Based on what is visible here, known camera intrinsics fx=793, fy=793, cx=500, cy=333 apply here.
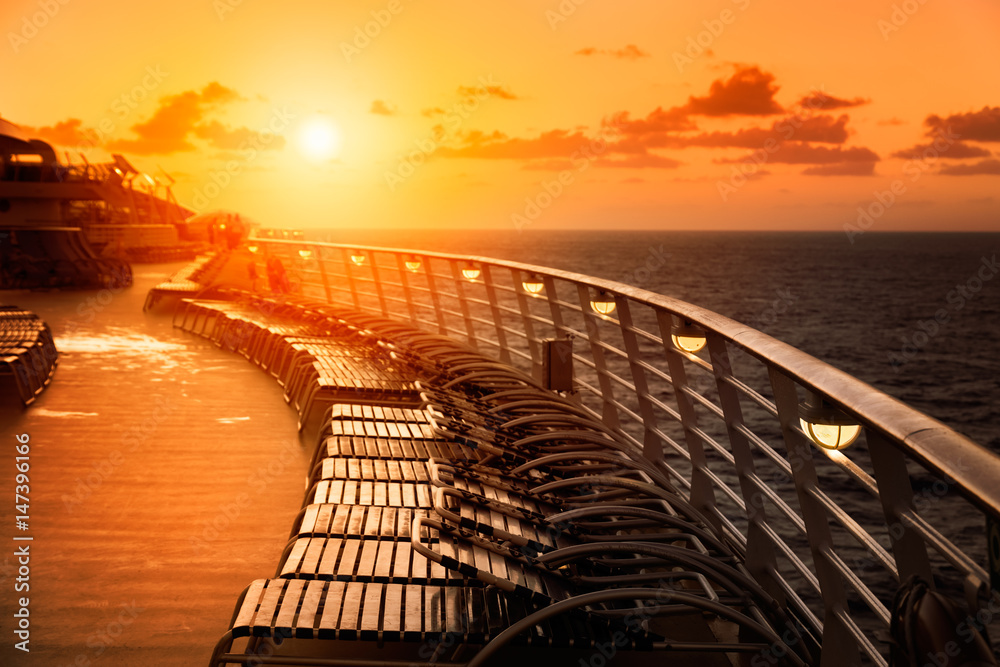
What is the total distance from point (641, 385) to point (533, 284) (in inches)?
46.5

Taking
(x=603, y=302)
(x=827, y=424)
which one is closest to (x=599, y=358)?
(x=603, y=302)

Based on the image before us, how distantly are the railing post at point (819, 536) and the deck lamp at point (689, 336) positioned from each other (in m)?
0.56

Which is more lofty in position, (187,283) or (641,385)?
(641,385)

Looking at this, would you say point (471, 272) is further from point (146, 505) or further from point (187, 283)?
point (187, 283)

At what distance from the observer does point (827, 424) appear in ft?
4.96

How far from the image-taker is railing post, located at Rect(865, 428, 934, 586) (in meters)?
1.38

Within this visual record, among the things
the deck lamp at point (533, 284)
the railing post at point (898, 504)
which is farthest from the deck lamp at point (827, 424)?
the deck lamp at point (533, 284)

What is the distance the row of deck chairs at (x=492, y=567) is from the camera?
1.96 m

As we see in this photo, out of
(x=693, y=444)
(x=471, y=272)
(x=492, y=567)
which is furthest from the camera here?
(x=471, y=272)

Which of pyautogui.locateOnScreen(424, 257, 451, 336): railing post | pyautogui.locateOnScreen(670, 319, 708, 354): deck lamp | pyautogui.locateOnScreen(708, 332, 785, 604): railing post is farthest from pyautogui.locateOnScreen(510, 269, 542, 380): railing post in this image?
pyautogui.locateOnScreen(708, 332, 785, 604): railing post

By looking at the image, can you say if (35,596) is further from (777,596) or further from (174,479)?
(777,596)

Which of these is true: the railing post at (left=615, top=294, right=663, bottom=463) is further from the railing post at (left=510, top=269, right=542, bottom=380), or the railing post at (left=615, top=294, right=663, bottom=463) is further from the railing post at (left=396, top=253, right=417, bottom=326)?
the railing post at (left=396, top=253, right=417, bottom=326)

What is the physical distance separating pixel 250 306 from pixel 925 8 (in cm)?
7820

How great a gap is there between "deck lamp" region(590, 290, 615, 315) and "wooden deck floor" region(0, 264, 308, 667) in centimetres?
175
